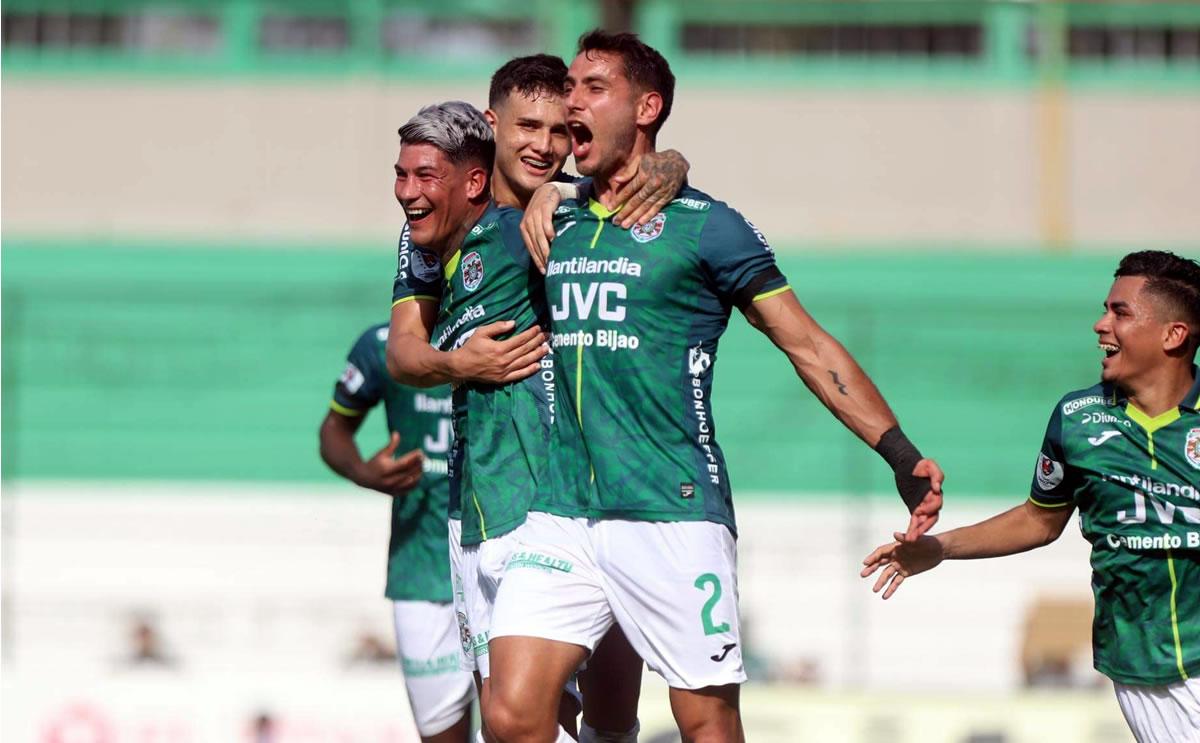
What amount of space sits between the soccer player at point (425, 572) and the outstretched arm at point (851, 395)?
229 cm

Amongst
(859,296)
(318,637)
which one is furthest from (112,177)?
(859,296)

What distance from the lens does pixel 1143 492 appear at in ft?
16.6

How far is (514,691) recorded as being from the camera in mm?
4812

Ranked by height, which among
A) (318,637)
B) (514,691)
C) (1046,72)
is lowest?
(318,637)

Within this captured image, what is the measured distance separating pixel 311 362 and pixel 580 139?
420 inches

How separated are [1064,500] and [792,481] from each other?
893 centimetres

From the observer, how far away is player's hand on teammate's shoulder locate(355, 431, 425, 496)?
673cm

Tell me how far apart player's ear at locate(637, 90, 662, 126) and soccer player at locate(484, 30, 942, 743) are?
0.07 feet

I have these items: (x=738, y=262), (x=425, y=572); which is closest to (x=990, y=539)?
(x=738, y=262)

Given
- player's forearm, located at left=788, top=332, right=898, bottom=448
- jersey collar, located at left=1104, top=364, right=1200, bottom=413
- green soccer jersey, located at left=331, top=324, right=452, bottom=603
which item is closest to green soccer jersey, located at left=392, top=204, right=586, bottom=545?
player's forearm, located at left=788, top=332, right=898, bottom=448

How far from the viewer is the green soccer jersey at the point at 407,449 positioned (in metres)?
6.91

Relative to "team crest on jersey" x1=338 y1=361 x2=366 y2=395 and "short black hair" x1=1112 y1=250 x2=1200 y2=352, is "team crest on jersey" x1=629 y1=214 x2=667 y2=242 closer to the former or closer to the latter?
"short black hair" x1=1112 y1=250 x2=1200 y2=352

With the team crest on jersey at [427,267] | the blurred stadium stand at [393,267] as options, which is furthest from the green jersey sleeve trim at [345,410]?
the blurred stadium stand at [393,267]

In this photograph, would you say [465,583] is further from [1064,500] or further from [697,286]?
[1064,500]
